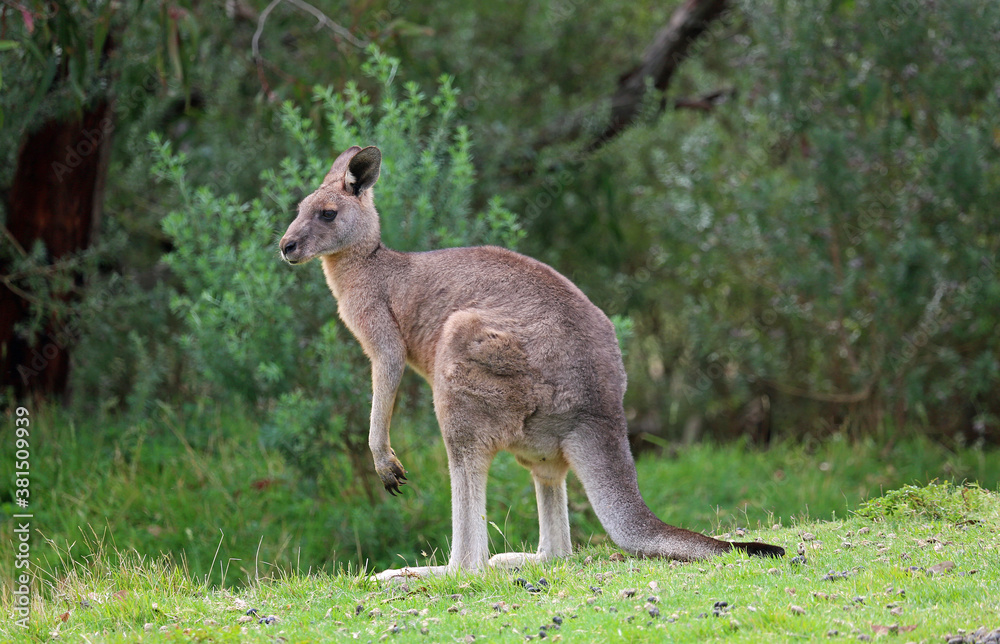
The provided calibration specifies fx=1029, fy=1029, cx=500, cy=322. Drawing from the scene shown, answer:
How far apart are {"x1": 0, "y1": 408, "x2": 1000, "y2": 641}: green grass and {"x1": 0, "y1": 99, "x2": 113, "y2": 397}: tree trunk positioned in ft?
1.72

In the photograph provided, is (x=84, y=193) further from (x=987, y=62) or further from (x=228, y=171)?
(x=987, y=62)

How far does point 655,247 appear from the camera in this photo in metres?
11.2

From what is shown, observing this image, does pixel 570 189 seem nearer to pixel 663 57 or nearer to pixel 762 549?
pixel 663 57

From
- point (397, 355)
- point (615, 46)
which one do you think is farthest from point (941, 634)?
point (615, 46)

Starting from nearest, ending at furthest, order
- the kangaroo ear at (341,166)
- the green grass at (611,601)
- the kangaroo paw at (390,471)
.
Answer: the green grass at (611,601)
the kangaroo paw at (390,471)
the kangaroo ear at (341,166)

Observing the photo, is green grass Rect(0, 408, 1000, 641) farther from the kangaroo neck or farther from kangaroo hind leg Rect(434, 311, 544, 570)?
the kangaroo neck

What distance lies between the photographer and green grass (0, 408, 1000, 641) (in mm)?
3787

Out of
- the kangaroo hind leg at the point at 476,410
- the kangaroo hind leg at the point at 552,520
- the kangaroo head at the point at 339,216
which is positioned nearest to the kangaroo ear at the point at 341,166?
the kangaroo head at the point at 339,216

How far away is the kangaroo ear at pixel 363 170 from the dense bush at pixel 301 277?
155 cm

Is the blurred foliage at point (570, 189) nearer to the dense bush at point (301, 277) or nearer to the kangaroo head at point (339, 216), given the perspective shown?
the dense bush at point (301, 277)

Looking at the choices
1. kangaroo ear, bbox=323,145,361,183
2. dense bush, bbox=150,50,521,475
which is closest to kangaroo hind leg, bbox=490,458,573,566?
kangaroo ear, bbox=323,145,361,183

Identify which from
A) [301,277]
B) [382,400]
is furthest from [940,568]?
[301,277]

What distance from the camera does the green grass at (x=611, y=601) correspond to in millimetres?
3584

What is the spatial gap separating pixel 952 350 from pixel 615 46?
5.45m
